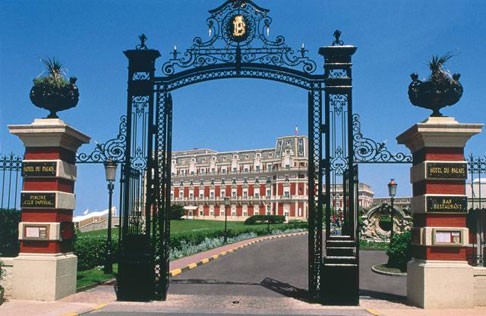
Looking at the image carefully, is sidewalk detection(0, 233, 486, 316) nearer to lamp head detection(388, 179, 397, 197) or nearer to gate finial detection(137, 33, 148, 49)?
gate finial detection(137, 33, 148, 49)

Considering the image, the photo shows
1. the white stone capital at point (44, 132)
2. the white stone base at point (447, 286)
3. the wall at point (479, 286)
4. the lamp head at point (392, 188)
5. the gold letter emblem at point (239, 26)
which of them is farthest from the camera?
the lamp head at point (392, 188)

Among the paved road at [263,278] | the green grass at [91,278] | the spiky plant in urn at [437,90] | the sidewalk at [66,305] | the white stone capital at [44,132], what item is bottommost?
the paved road at [263,278]

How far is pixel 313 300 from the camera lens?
11.6 m

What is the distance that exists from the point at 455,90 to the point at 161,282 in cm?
810

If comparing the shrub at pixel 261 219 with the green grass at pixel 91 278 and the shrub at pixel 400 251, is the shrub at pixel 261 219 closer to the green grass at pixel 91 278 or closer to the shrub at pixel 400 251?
A: the shrub at pixel 400 251

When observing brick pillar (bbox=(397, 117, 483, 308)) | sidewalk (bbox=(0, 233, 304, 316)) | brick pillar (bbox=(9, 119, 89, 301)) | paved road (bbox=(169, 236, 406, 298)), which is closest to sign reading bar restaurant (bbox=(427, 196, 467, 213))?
brick pillar (bbox=(397, 117, 483, 308))

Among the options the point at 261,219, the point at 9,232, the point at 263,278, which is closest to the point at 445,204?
the point at 263,278

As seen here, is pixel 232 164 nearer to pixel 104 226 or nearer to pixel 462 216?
pixel 104 226

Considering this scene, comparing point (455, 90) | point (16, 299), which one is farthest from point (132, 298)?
point (455, 90)

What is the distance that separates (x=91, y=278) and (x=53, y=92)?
20.7 feet

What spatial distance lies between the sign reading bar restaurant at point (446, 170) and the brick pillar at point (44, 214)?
8.34 meters

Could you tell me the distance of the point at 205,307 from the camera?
11023 millimetres

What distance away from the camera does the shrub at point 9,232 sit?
1706cm

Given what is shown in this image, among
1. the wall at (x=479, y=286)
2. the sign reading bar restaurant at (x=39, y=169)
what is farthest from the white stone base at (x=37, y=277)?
the wall at (x=479, y=286)
